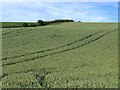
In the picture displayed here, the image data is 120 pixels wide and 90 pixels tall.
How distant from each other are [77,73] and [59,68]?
92.4 inches

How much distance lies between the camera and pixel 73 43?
35219 mm

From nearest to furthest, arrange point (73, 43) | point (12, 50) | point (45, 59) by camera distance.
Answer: point (45, 59), point (12, 50), point (73, 43)

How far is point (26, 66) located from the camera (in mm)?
21078

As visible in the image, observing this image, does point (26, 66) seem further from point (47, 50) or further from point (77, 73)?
point (47, 50)

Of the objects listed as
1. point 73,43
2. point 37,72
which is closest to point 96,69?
point 37,72

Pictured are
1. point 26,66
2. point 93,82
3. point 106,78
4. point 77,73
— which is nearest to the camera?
point 93,82

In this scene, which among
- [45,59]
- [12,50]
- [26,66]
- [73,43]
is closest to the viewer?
[26,66]

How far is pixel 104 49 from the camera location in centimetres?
3100

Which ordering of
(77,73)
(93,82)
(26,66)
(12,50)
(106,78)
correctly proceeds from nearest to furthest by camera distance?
(93,82)
(106,78)
(77,73)
(26,66)
(12,50)

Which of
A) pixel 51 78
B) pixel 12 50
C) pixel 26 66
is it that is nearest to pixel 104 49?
pixel 12 50

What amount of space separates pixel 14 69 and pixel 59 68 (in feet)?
8.40

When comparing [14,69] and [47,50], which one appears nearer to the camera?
[14,69]

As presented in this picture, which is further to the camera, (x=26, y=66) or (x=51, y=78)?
(x=26, y=66)

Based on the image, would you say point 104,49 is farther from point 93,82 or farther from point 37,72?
point 93,82
